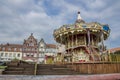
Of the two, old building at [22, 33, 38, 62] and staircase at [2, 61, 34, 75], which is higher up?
old building at [22, 33, 38, 62]

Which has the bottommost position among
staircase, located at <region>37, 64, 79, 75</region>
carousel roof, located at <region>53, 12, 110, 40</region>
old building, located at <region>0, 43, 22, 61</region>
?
staircase, located at <region>37, 64, 79, 75</region>

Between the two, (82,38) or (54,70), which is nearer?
(54,70)

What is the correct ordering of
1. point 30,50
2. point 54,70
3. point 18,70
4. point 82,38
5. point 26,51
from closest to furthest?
point 18,70 < point 54,70 < point 82,38 < point 26,51 < point 30,50

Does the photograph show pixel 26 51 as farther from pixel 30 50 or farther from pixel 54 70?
pixel 54 70

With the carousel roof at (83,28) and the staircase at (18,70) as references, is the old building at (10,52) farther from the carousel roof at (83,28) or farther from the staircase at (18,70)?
the staircase at (18,70)

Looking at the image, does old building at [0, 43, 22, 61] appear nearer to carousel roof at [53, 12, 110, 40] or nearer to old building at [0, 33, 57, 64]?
old building at [0, 33, 57, 64]

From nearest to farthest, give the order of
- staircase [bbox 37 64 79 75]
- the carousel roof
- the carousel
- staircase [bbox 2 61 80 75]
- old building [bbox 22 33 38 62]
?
staircase [bbox 2 61 80 75]
staircase [bbox 37 64 79 75]
the carousel
the carousel roof
old building [bbox 22 33 38 62]

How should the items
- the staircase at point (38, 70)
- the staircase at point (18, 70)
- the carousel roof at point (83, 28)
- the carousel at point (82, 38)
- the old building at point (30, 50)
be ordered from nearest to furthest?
the staircase at point (18, 70)
the staircase at point (38, 70)
the carousel at point (82, 38)
the carousel roof at point (83, 28)
the old building at point (30, 50)

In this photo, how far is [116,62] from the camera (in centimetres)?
1402

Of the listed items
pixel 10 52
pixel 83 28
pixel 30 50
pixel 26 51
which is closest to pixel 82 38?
pixel 83 28

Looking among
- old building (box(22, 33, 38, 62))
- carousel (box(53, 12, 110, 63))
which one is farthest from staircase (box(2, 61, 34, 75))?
old building (box(22, 33, 38, 62))

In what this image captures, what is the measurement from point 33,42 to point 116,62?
42313 mm

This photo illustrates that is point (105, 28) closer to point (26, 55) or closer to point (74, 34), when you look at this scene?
point (74, 34)

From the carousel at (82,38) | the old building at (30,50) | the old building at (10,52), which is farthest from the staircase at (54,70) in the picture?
the old building at (10,52)
